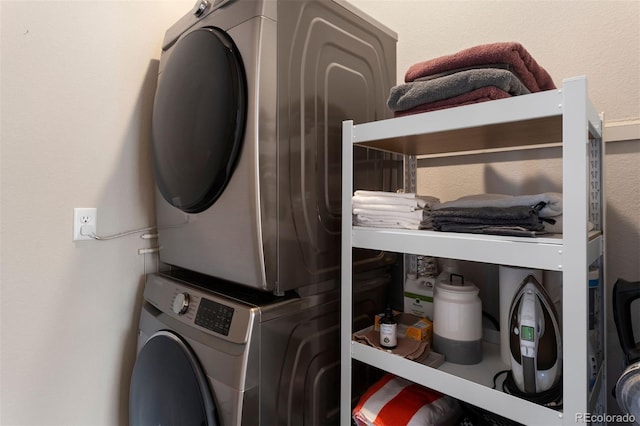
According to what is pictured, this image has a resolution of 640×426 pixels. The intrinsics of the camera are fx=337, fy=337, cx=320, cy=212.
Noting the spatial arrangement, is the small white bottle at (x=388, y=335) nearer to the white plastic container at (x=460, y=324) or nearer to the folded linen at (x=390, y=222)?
the white plastic container at (x=460, y=324)

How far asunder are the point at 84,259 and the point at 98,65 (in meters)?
0.75

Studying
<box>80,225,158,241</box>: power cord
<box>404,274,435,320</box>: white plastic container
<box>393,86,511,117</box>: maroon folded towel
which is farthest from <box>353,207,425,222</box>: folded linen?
<box>80,225,158,241</box>: power cord

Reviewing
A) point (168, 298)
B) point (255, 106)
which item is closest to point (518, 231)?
point (255, 106)

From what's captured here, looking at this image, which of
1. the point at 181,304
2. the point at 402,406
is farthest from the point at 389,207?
the point at 181,304

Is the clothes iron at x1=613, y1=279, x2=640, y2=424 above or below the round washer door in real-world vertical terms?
above

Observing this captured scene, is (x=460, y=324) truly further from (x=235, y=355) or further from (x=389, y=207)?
(x=235, y=355)

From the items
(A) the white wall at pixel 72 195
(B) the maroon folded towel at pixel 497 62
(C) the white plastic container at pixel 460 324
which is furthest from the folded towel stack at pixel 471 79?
(A) the white wall at pixel 72 195

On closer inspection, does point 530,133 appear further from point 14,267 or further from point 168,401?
point 14,267

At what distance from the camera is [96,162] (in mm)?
1312

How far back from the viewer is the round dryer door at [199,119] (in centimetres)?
92

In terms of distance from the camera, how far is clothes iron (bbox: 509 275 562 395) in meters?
0.76

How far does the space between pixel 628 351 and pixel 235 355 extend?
36.8 inches

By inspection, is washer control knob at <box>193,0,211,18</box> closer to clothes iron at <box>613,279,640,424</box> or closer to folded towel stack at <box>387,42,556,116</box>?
folded towel stack at <box>387,42,556,116</box>

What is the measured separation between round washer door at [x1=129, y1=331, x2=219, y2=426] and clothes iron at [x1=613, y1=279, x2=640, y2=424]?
91 centimetres
